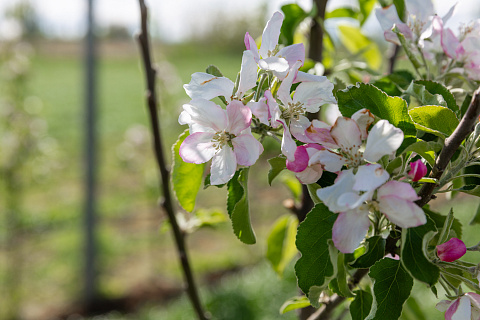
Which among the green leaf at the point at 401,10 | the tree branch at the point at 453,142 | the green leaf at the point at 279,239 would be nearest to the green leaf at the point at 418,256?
the tree branch at the point at 453,142

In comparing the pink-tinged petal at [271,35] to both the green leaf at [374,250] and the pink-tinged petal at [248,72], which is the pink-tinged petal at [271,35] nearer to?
the pink-tinged petal at [248,72]

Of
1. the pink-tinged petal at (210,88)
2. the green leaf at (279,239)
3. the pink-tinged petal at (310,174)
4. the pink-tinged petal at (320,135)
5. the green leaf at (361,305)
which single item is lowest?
the green leaf at (279,239)

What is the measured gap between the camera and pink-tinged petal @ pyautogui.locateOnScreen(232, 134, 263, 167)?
48 centimetres

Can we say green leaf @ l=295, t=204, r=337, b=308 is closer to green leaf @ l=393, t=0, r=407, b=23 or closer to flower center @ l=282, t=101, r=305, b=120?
flower center @ l=282, t=101, r=305, b=120

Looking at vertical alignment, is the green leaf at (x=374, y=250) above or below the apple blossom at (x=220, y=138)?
below

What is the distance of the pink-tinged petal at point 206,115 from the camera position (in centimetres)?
47

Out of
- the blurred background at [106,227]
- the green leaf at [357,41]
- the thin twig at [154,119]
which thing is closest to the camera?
the thin twig at [154,119]

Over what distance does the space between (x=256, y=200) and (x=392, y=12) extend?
5187 millimetres

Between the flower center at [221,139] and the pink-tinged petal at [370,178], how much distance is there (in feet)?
0.45

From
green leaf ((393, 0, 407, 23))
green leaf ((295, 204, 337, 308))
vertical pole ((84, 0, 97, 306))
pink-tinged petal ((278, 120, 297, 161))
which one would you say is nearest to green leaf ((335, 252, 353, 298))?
green leaf ((295, 204, 337, 308))

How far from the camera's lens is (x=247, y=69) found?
47 cm

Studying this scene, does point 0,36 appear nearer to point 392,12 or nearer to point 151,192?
point 151,192

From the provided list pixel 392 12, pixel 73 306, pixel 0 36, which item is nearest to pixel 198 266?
pixel 73 306

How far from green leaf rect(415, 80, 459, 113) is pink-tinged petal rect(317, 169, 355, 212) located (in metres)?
0.19
